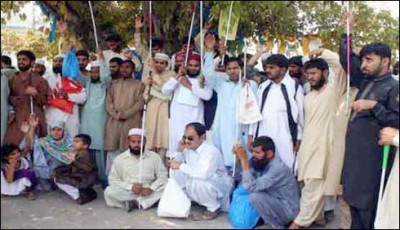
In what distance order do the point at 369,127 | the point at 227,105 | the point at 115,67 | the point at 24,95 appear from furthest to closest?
1. the point at 115,67
2. the point at 24,95
3. the point at 227,105
4. the point at 369,127

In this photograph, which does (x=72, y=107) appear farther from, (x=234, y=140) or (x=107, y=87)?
(x=234, y=140)

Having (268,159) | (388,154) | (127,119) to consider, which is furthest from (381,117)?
(127,119)

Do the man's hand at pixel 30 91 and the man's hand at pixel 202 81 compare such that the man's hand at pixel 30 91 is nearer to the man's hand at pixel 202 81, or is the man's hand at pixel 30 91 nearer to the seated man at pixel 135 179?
the seated man at pixel 135 179

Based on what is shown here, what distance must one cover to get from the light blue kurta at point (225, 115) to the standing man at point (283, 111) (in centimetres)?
39

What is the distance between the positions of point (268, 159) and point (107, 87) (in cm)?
233

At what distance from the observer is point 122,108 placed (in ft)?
20.4

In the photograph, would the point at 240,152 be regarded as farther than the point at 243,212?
Yes

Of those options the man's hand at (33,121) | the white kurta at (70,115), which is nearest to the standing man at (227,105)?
the white kurta at (70,115)

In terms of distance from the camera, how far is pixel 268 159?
16.8 feet

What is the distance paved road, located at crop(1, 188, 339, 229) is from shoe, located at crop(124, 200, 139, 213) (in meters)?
0.06

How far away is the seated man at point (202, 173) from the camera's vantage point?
5.29m

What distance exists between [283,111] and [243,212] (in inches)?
44.0

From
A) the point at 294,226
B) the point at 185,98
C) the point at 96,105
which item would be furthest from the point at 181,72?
the point at 294,226

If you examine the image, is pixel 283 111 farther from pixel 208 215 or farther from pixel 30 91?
pixel 30 91
